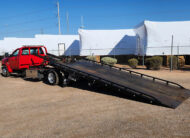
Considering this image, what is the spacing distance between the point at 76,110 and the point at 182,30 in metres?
17.9

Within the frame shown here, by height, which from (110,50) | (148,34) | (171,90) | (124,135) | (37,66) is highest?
(148,34)

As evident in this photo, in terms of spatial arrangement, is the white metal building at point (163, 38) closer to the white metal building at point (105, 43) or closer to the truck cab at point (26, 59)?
the white metal building at point (105, 43)

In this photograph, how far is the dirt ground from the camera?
381 centimetres

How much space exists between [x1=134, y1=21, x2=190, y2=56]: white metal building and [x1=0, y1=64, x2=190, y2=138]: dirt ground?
13122mm

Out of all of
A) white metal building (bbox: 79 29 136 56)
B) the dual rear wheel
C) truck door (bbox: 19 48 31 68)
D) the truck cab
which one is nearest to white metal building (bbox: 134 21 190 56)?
white metal building (bbox: 79 29 136 56)

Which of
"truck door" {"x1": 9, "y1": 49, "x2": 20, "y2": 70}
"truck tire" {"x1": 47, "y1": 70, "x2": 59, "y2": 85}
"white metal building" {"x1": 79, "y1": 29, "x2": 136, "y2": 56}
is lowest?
"truck tire" {"x1": 47, "y1": 70, "x2": 59, "y2": 85}

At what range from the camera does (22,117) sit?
4.73 metres

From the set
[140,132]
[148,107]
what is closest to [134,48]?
[148,107]

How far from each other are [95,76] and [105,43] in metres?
15.9

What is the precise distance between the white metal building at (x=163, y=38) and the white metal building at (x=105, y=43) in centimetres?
389

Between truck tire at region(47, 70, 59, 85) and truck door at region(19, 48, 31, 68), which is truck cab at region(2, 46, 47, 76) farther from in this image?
truck tire at region(47, 70, 59, 85)

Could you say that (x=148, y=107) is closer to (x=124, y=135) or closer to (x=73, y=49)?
(x=124, y=135)

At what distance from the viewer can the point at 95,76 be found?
22.5 ft

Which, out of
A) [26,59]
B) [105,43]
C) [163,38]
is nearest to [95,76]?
[26,59]
